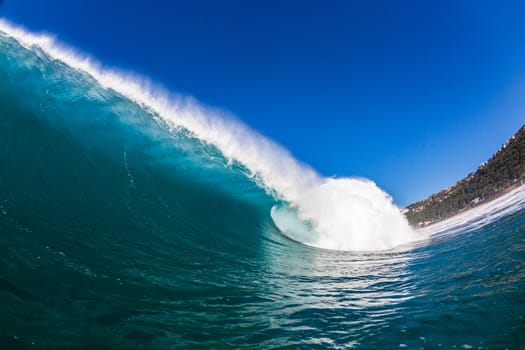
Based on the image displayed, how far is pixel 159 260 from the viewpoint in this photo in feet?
21.9

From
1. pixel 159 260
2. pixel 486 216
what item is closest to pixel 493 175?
pixel 486 216

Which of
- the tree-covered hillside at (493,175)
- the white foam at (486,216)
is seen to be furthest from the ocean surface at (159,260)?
the tree-covered hillside at (493,175)

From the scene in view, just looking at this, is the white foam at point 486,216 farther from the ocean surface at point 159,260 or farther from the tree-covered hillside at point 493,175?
the tree-covered hillside at point 493,175

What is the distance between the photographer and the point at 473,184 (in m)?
87.6

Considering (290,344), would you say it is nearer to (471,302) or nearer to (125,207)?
(471,302)

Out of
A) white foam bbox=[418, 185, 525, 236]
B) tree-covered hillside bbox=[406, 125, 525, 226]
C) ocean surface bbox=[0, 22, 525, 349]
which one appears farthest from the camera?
tree-covered hillside bbox=[406, 125, 525, 226]

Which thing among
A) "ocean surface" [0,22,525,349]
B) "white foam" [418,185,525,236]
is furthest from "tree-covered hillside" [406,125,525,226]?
"ocean surface" [0,22,525,349]

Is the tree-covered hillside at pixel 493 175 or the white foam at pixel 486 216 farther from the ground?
the tree-covered hillside at pixel 493 175

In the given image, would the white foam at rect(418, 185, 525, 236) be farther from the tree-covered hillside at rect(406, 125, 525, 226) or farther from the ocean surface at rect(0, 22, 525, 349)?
the tree-covered hillside at rect(406, 125, 525, 226)

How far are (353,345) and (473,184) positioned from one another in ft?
340

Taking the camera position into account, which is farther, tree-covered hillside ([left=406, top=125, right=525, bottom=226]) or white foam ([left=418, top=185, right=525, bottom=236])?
tree-covered hillside ([left=406, top=125, right=525, bottom=226])

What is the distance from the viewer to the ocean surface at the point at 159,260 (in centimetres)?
397

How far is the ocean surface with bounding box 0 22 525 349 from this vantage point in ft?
13.0

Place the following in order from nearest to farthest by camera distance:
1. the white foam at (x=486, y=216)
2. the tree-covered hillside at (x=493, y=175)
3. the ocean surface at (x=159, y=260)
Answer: the ocean surface at (x=159, y=260)
the white foam at (x=486, y=216)
the tree-covered hillside at (x=493, y=175)
